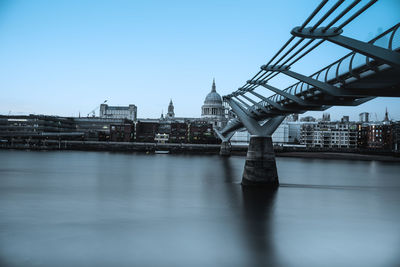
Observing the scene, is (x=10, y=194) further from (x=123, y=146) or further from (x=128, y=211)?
(x=123, y=146)

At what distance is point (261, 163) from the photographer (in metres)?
29.4

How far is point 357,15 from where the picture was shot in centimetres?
952

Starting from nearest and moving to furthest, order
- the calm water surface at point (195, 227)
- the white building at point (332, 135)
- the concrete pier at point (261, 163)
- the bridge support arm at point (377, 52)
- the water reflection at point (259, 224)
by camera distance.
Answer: the bridge support arm at point (377, 52), the calm water surface at point (195, 227), the water reflection at point (259, 224), the concrete pier at point (261, 163), the white building at point (332, 135)

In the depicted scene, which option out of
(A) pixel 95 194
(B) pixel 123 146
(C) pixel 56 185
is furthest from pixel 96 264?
(B) pixel 123 146

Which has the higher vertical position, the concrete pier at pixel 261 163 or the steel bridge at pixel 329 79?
the steel bridge at pixel 329 79

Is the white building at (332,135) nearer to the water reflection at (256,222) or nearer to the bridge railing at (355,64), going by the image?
the water reflection at (256,222)

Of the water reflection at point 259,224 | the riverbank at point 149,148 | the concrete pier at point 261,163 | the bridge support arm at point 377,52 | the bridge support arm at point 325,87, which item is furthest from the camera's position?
the riverbank at point 149,148

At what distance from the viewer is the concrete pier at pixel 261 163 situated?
29.3 m

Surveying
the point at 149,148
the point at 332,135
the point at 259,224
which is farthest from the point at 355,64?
the point at 332,135

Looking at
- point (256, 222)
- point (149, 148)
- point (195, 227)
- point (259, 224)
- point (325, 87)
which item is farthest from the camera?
point (149, 148)

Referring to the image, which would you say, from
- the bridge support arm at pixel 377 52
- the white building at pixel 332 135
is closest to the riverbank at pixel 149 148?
the white building at pixel 332 135

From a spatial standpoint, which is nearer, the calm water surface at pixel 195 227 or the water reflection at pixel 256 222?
the calm water surface at pixel 195 227

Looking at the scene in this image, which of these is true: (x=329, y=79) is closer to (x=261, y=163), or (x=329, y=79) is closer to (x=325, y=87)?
(x=325, y=87)

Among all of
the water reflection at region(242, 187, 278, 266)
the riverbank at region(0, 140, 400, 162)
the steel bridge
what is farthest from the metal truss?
the riverbank at region(0, 140, 400, 162)
